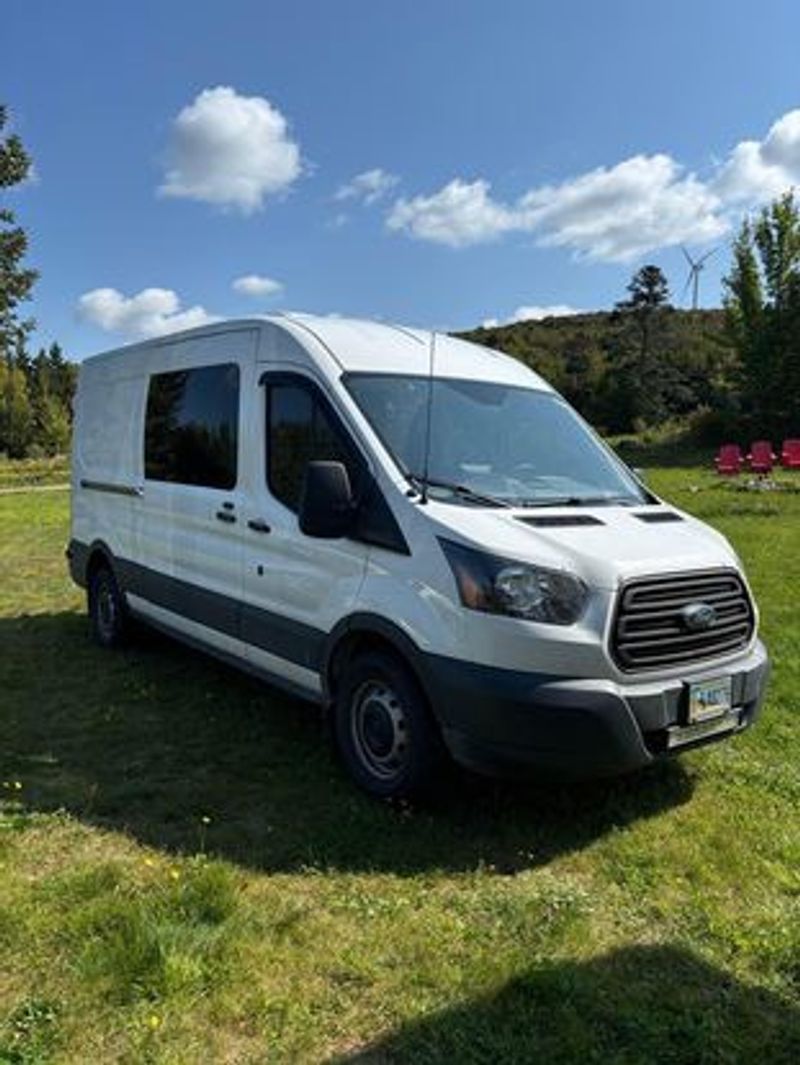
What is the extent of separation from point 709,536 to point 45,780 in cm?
374

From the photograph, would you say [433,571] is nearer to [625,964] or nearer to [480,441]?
[480,441]

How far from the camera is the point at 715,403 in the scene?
136 ft

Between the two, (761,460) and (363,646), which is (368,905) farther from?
(761,460)

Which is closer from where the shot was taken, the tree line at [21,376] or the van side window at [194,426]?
the van side window at [194,426]

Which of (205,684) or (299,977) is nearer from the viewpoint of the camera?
(299,977)

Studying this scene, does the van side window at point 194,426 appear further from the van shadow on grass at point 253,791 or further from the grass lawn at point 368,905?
the grass lawn at point 368,905

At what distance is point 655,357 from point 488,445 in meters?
61.6

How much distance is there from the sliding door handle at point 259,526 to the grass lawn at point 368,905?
4.21ft

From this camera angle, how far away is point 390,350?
5570 millimetres

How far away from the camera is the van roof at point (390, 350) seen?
5.38 m

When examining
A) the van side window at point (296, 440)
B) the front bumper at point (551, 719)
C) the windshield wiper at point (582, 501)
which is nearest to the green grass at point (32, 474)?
the van side window at point (296, 440)

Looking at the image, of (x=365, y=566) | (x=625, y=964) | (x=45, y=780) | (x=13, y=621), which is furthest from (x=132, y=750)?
(x=13, y=621)

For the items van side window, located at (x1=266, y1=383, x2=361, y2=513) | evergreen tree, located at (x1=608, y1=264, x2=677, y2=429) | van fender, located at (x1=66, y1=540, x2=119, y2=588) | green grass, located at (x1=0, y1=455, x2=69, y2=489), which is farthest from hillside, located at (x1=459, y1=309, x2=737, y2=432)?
van side window, located at (x1=266, y1=383, x2=361, y2=513)

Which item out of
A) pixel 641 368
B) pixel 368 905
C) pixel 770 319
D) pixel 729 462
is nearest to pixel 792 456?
pixel 729 462
